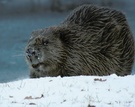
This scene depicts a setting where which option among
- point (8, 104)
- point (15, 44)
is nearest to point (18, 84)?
point (8, 104)

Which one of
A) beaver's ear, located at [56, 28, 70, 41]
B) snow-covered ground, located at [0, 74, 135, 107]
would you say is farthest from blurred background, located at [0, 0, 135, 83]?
snow-covered ground, located at [0, 74, 135, 107]

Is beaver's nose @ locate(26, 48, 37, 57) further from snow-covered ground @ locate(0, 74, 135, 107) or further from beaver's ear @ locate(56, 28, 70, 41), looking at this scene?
snow-covered ground @ locate(0, 74, 135, 107)


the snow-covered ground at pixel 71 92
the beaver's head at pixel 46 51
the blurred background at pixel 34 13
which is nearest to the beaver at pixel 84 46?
the beaver's head at pixel 46 51

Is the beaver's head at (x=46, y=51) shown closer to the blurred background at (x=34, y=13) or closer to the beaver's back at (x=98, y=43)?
the beaver's back at (x=98, y=43)

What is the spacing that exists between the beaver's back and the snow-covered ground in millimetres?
1439

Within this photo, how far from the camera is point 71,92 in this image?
813 cm

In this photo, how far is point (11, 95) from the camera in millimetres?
8125

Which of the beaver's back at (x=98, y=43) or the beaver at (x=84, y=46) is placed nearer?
the beaver at (x=84, y=46)

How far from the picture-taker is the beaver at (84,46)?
33.3 ft

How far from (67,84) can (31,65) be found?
1739 millimetres

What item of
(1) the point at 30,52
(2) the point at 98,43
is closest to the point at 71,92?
(1) the point at 30,52

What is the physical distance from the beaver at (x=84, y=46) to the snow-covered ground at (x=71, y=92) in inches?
49.0

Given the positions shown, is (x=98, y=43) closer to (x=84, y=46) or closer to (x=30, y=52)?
(x=84, y=46)

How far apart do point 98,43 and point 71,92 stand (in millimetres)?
2812
